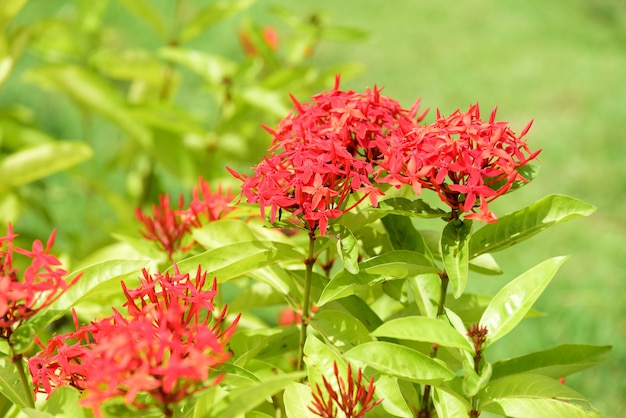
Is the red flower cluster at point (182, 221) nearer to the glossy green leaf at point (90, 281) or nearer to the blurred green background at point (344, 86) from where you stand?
the glossy green leaf at point (90, 281)

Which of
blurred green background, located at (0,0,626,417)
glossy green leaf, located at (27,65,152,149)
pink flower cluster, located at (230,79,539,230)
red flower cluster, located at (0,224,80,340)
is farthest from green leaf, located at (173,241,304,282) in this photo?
glossy green leaf, located at (27,65,152,149)

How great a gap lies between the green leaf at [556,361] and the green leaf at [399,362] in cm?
21

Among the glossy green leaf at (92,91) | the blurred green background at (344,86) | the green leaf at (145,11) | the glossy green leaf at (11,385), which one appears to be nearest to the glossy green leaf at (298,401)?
the glossy green leaf at (11,385)

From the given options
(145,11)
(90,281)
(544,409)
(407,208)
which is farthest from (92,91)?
(544,409)

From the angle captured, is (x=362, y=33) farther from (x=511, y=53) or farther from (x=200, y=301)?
(x=511, y=53)

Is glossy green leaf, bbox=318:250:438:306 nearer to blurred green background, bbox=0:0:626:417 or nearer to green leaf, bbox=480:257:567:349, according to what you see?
green leaf, bbox=480:257:567:349

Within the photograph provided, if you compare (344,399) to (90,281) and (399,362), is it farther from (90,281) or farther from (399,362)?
(90,281)

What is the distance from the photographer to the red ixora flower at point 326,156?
0.98 m

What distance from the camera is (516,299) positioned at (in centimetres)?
102

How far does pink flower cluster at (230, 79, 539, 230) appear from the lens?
0.97m

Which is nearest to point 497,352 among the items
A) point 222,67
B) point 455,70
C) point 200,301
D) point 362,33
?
point 362,33

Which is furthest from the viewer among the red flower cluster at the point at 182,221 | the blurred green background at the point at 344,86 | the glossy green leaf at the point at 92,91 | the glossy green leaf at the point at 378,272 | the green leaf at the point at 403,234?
the blurred green background at the point at 344,86

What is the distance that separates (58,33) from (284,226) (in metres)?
1.77

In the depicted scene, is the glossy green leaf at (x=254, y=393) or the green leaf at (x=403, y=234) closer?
the glossy green leaf at (x=254, y=393)
